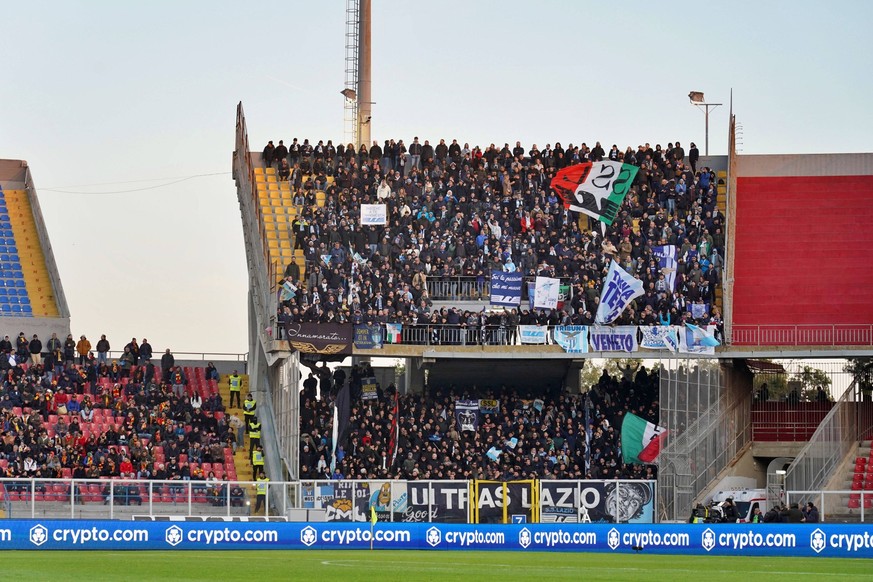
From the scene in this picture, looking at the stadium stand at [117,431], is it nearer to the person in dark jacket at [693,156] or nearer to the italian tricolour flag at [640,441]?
the italian tricolour flag at [640,441]

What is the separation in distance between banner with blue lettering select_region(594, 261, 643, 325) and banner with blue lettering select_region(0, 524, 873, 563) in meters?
13.6

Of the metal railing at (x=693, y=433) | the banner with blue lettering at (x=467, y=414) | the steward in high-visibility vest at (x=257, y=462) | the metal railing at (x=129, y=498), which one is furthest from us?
the banner with blue lettering at (x=467, y=414)

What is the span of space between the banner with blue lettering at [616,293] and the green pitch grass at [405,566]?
1564 centimetres

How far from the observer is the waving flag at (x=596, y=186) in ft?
174

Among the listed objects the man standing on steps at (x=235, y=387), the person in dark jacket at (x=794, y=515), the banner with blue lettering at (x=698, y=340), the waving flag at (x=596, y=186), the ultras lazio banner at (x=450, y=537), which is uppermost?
the waving flag at (x=596, y=186)

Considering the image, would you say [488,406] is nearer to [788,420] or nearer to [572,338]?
[572,338]

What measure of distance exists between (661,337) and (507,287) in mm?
5264

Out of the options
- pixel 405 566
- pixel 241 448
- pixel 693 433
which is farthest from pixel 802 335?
pixel 405 566

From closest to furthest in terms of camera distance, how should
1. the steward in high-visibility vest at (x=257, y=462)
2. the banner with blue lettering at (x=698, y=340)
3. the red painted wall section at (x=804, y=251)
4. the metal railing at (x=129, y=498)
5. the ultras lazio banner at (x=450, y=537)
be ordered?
the ultras lazio banner at (x=450, y=537), the metal railing at (x=129, y=498), the steward in high-visibility vest at (x=257, y=462), the banner with blue lettering at (x=698, y=340), the red painted wall section at (x=804, y=251)

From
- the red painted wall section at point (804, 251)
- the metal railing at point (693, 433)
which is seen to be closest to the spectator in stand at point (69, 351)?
the metal railing at point (693, 433)

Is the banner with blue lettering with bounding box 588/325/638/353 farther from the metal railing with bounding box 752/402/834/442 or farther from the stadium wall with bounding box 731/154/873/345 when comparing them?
the metal railing with bounding box 752/402/834/442

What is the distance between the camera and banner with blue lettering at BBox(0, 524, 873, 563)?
116 ft

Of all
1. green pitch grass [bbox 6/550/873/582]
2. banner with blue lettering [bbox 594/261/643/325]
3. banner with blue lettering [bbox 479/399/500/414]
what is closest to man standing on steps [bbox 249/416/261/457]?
banner with blue lettering [bbox 479/399/500/414]

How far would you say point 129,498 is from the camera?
136ft
